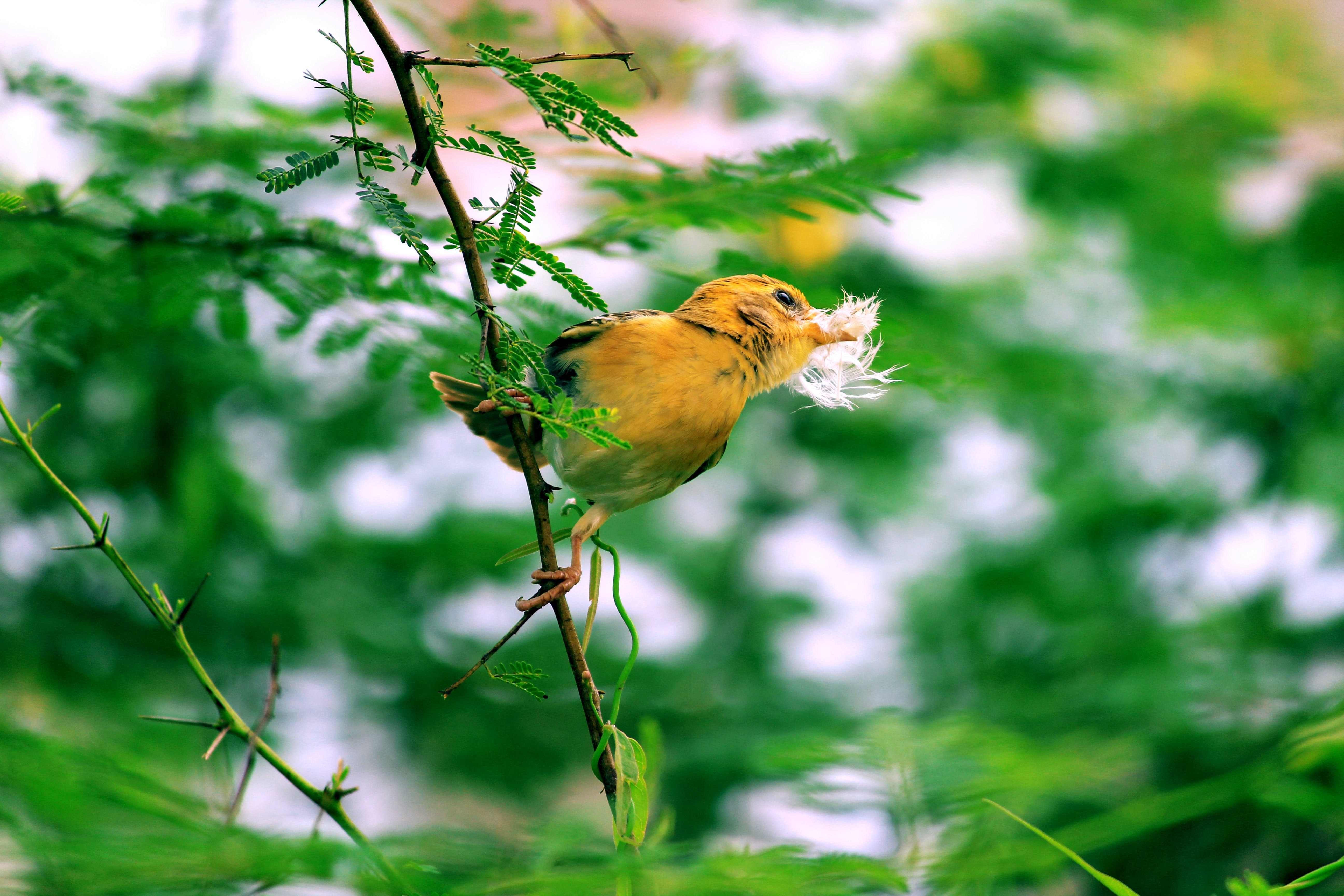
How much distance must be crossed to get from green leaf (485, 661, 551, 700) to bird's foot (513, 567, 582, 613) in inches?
3.9

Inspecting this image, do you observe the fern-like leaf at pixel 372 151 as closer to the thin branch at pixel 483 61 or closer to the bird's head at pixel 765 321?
the thin branch at pixel 483 61

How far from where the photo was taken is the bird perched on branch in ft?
5.96

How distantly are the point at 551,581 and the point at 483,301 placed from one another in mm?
599

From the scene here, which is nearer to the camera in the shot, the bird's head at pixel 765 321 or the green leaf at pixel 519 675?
the green leaf at pixel 519 675

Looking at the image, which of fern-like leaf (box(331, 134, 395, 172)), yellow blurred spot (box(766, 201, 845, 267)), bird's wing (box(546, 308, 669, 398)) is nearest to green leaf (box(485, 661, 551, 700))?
fern-like leaf (box(331, 134, 395, 172))

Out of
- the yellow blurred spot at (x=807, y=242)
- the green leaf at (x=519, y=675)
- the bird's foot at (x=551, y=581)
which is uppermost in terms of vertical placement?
the yellow blurred spot at (x=807, y=242)

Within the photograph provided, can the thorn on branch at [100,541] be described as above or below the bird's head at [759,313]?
below

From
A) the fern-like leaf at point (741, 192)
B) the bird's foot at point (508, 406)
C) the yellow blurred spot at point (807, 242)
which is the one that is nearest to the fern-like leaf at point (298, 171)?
the bird's foot at point (508, 406)

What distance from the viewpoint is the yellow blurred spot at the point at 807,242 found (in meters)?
4.28

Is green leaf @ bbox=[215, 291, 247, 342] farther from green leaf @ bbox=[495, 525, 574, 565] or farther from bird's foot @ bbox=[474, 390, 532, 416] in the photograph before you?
green leaf @ bbox=[495, 525, 574, 565]

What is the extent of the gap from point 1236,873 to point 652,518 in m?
3.00

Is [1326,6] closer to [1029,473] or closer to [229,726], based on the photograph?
[1029,473]

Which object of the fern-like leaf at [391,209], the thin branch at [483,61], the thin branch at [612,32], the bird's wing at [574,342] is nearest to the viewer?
the thin branch at [483,61]

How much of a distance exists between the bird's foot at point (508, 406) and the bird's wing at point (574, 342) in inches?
11.5
